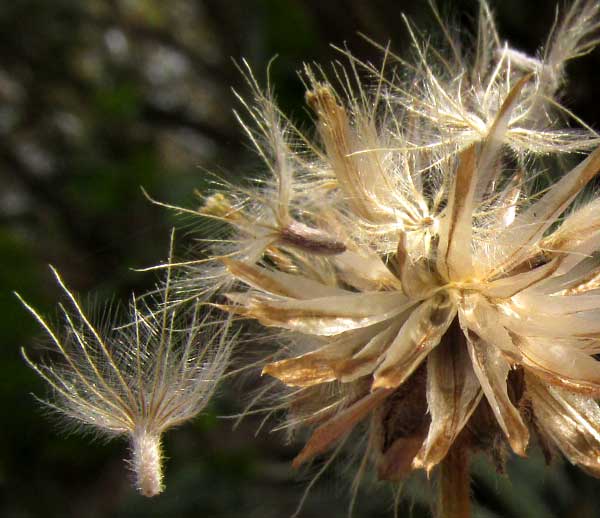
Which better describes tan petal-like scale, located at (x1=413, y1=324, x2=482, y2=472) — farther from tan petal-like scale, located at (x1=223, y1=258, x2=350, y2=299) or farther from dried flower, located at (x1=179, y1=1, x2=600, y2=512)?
tan petal-like scale, located at (x1=223, y1=258, x2=350, y2=299)

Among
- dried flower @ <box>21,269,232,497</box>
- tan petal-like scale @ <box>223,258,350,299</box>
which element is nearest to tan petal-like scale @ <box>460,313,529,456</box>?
tan petal-like scale @ <box>223,258,350,299</box>

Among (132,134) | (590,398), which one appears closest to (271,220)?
(590,398)

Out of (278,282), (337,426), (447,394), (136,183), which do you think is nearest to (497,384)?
(447,394)

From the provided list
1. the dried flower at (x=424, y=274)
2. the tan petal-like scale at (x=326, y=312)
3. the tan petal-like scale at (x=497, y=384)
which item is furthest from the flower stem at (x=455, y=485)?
the tan petal-like scale at (x=326, y=312)

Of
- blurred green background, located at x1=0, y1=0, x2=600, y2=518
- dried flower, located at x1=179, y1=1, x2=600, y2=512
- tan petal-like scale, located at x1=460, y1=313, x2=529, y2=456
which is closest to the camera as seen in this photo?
tan petal-like scale, located at x1=460, y1=313, x2=529, y2=456

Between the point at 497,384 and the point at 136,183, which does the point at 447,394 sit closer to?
the point at 497,384

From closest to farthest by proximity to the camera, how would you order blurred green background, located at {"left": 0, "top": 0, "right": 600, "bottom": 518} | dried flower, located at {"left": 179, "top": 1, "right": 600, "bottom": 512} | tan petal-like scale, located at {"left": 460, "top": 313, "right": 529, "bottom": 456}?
tan petal-like scale, located at {"left": 460, "top": 313, "right": 529, "bottom": 456} → dried flower, located at {"left": 179, "top": 1, "right": 600, "bottom": 512} → blurred green background, located at {"left": 0, "top": 0, "right": 600, "bottom": 518}

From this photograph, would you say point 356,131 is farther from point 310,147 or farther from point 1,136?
point 1,136
